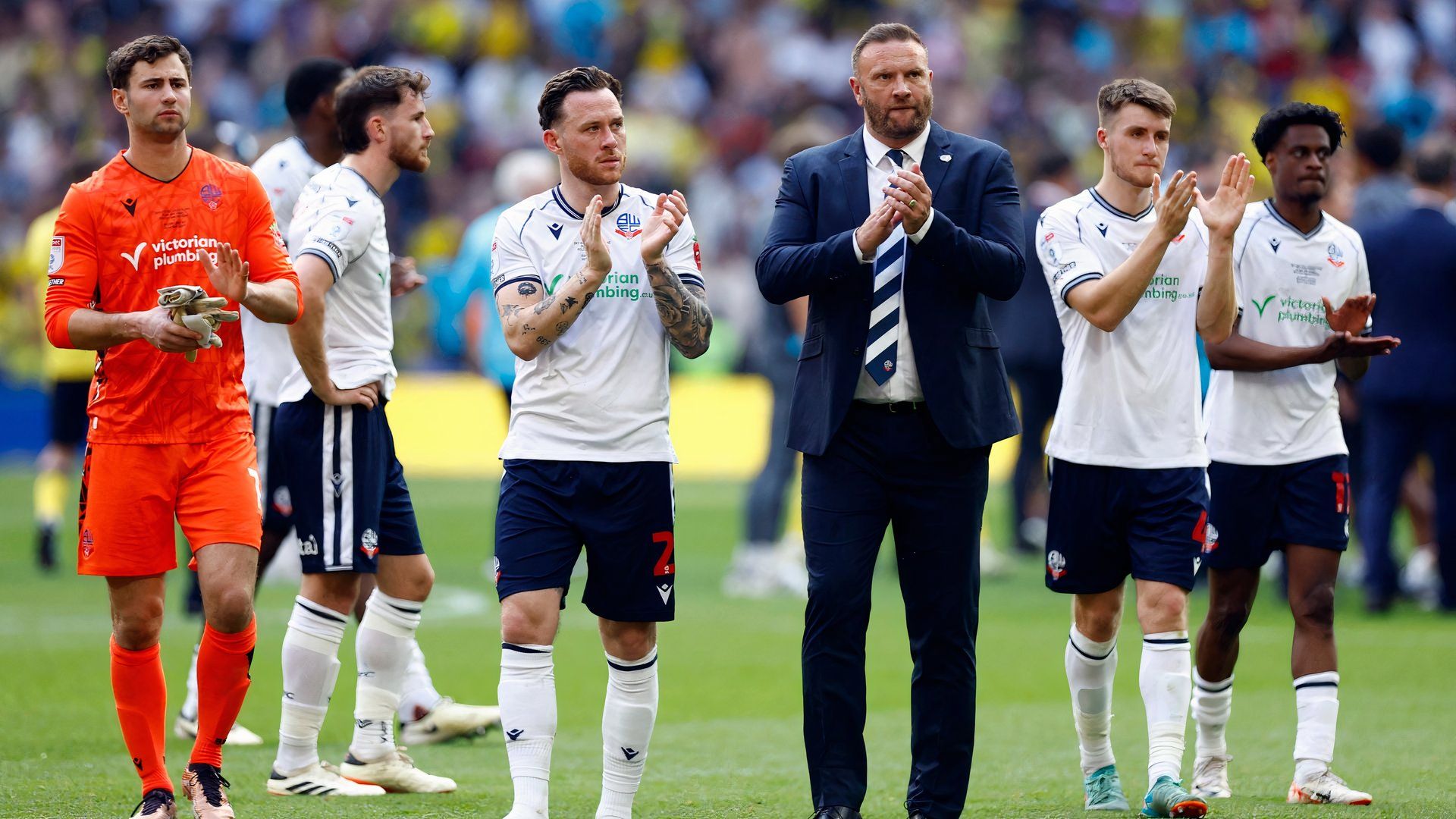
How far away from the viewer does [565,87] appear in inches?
225

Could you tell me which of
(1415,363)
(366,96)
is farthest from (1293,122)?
(1415,363)

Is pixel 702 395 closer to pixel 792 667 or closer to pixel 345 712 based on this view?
pixel 792 667

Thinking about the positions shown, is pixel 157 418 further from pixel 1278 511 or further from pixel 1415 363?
pixel 1415 363

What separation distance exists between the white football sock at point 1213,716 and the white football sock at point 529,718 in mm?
2468

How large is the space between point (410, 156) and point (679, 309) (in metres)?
1.70

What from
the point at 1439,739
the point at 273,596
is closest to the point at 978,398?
the point at 1439,739

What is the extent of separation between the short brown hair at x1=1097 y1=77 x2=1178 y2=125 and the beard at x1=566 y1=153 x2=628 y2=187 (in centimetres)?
171

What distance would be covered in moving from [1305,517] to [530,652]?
2931mm

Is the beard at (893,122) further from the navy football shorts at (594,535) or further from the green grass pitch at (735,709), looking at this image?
the green grass pitch at (735,709)

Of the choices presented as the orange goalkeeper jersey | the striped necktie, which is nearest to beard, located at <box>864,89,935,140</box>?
the striped necktie

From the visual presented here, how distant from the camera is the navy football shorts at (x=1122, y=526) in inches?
236

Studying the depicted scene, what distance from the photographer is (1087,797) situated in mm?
6188

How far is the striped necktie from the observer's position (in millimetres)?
5578

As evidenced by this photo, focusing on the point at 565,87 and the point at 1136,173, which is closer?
the point at 565,87
